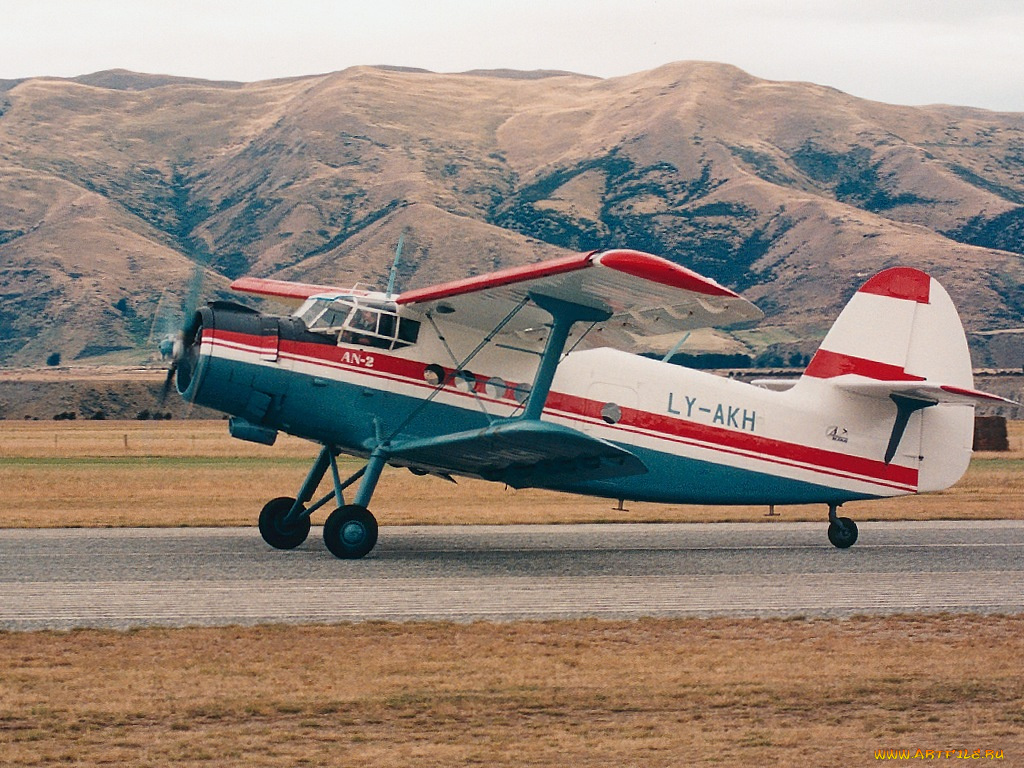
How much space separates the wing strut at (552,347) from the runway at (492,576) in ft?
6.78

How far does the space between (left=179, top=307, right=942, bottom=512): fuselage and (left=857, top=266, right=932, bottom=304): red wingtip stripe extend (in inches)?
66.8

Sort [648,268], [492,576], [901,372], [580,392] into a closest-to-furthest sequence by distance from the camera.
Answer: [648,268]
[492,576]
[580,392]
[901,372]

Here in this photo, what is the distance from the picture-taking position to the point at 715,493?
64.6 ft

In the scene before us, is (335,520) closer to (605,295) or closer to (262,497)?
(605,295)

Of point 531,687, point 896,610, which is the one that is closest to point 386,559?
point 896,610

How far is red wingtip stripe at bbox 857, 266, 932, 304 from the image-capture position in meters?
20.7

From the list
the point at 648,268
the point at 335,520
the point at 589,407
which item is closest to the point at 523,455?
the point at 589,407

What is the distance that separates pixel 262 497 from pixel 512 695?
21.2m

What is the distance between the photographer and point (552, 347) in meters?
17.4

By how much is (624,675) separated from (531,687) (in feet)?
2.69

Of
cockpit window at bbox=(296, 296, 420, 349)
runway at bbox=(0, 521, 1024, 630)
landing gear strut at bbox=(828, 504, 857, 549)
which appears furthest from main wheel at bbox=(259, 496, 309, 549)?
landing gear strut at bbox=(828, 504, 857, 549)

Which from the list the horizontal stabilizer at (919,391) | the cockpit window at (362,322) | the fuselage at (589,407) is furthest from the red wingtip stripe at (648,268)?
the horizontal stabilizer at (919,391)

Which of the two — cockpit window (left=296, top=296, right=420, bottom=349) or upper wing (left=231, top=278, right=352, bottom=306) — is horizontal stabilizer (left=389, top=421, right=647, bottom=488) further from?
upper wing (left=231, top=278, right=352, bottom=306)

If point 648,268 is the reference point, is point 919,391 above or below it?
below
